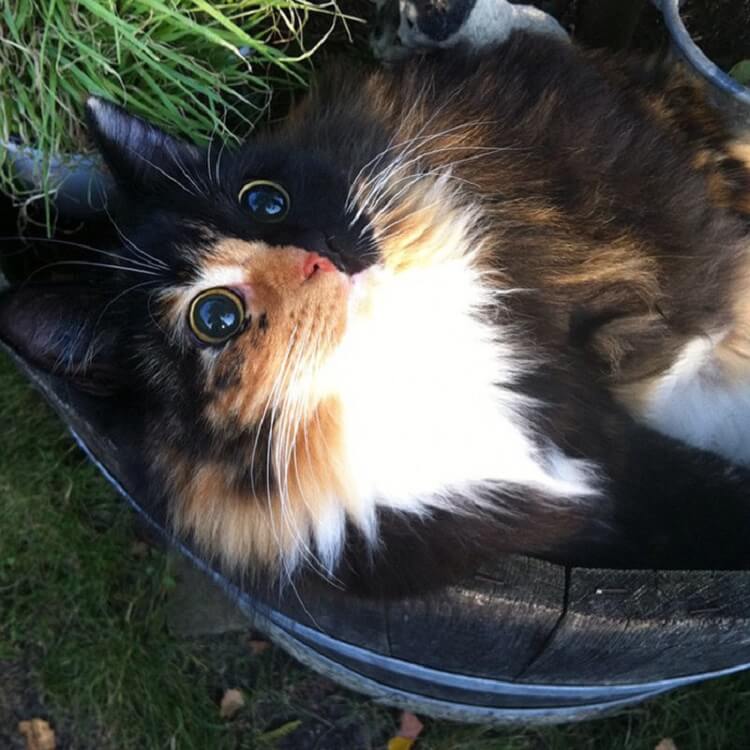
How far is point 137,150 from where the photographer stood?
3.29 ft

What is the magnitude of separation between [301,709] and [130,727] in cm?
32

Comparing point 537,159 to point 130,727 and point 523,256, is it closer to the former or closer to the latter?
point 523,256

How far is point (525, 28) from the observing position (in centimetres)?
119

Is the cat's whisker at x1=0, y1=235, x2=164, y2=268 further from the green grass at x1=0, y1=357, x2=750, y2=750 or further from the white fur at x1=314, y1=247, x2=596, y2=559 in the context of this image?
the green grass at x1=0, y1=357, x2=750, y2=750

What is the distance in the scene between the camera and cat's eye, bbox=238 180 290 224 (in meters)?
1.01

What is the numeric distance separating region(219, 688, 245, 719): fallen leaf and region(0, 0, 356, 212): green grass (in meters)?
1.02

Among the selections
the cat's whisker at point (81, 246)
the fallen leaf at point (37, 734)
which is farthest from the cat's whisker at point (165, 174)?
the fallen leaf at point (37, 734)

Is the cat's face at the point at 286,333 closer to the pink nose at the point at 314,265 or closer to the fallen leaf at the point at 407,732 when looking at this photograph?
the pink nose at the point at 314,265

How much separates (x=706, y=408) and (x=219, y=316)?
691 mm

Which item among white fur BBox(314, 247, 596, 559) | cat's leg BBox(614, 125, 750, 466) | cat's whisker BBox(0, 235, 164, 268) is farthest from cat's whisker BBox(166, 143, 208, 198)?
cat's leg BBox(614, 125, 750, 466)

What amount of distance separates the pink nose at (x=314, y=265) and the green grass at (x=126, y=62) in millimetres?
303

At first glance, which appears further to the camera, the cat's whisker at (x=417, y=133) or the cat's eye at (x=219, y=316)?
the cat's whisker at (x=417, y=133)

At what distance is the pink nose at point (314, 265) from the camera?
927mm

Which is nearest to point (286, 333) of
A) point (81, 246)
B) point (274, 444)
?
point (274, 444)
